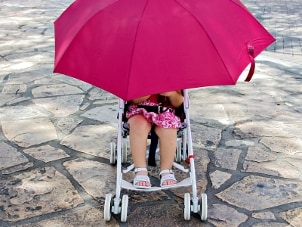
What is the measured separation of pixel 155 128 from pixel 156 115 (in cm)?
9

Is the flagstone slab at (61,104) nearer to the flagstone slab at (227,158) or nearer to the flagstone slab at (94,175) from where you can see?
the flagstone slab at (94,175)

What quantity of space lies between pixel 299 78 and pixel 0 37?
13.5 ft

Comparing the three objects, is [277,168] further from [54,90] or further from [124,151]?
[54,90]

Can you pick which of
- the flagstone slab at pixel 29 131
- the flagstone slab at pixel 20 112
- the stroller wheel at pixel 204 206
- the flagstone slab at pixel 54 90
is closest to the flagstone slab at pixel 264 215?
the stroller wheel at pixel 204 206

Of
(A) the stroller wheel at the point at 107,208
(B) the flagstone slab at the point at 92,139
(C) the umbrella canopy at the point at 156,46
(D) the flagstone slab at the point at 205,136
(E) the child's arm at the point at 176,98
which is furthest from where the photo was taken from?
(D) the flagstone slab at the point at 205,136

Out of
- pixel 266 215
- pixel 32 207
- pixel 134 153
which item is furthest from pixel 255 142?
pixel 32 207

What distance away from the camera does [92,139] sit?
3.73 meters

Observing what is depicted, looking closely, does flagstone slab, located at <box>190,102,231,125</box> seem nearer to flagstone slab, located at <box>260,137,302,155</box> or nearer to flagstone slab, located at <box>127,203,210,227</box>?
flagstone slab, located at <box>260,137,302,155</box>

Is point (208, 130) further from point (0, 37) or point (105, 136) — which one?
point (0, 37)

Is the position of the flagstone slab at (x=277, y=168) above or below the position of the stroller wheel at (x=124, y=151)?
below

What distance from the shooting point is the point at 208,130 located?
3.92 m

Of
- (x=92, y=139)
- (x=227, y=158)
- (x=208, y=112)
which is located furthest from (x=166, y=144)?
(x=208, y=112)

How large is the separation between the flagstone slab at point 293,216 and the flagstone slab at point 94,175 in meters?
1.01

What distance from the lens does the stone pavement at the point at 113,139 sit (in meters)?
2.81
